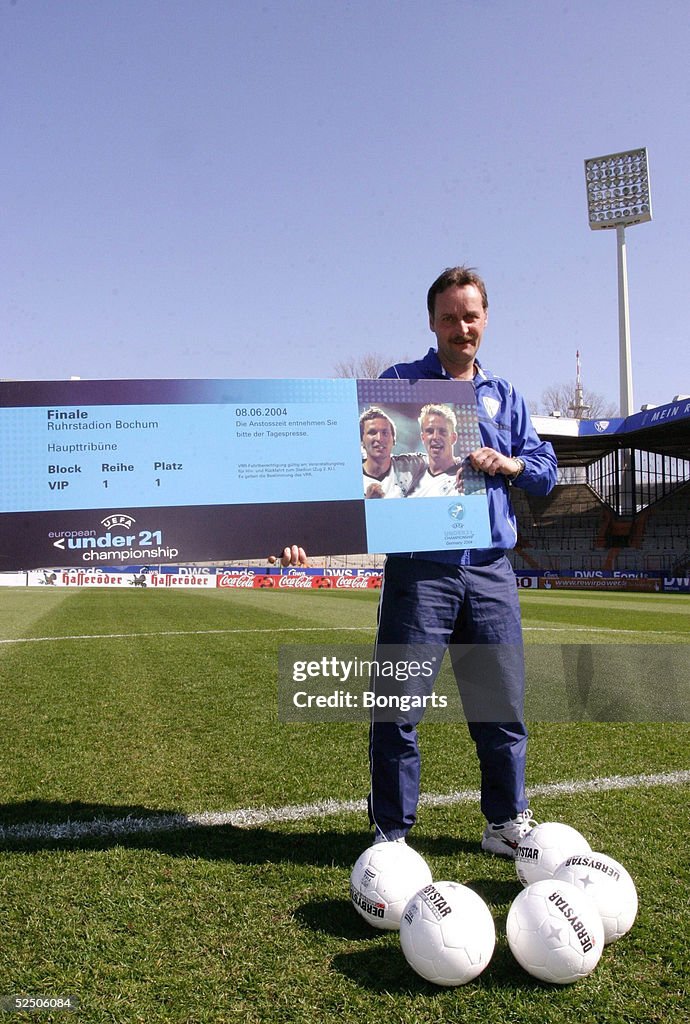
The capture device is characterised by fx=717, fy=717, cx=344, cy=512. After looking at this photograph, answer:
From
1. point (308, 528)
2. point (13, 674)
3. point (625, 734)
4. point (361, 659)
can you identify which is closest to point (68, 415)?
point (308, 528)

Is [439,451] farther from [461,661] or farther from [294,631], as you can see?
[294,631]

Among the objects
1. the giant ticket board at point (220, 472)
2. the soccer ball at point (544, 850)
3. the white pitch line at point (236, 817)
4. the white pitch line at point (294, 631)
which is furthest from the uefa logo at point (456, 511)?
the white pitch line at point (294, 631)

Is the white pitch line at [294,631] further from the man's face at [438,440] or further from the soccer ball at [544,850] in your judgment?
the soccer ball at [544,850]

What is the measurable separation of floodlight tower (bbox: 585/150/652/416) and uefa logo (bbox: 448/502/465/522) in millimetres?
45145

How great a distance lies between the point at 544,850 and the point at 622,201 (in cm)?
4784

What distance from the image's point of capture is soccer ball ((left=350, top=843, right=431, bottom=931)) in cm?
246

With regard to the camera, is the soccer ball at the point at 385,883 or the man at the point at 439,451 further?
the man at the point at 439,451

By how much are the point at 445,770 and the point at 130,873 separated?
2.09 metres

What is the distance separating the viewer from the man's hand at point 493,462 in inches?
125

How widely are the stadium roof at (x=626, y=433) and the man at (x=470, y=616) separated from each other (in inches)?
1275

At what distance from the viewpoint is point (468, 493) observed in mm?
3262

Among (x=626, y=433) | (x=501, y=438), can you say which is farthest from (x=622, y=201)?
(x=501, y=438)

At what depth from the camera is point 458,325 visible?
3.17 m

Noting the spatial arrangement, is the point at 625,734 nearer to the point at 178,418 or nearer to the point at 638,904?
the point at 638,904
